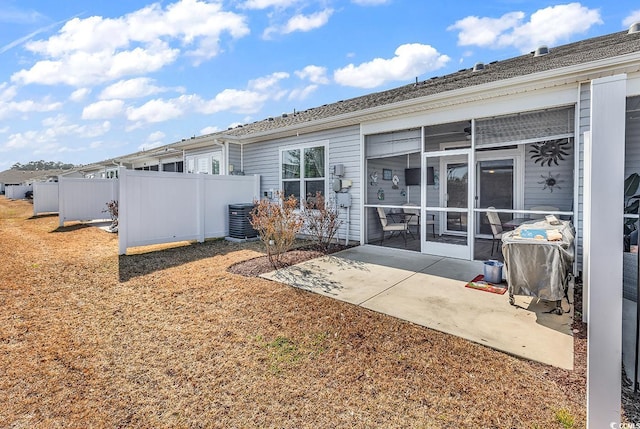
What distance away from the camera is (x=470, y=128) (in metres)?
6.42

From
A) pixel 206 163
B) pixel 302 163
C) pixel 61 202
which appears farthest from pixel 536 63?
pixel 61 202

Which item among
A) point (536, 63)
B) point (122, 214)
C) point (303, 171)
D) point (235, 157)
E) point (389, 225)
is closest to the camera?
point (536, 63)

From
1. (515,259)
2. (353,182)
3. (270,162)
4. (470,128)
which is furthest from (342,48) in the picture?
(515,259)

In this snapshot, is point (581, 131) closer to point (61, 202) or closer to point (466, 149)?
point (466, 149)

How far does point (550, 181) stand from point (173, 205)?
355 inches

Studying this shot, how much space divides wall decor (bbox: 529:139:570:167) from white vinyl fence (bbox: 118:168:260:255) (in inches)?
303

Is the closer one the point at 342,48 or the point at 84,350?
the point at 84,350

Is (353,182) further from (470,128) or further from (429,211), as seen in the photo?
(470,128)

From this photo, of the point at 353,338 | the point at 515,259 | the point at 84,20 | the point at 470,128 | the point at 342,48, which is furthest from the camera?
the point at 342,48

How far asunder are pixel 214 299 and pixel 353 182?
16.0ft

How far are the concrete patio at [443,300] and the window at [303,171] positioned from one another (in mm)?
2909

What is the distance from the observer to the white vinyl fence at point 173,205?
→ 7.05 meters

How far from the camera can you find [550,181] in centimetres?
721

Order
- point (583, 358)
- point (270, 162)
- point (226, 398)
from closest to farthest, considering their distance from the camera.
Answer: point (226, 398)
point (583, 358)
point (270, 162)
